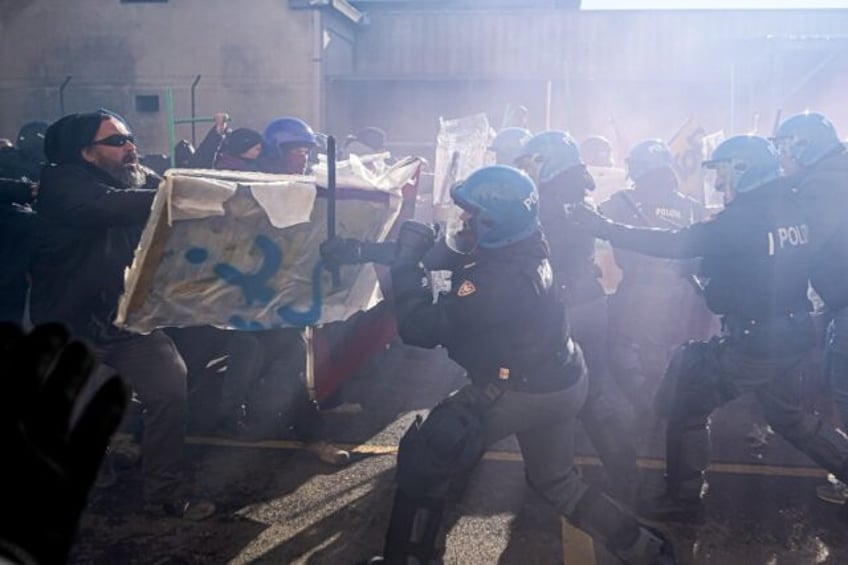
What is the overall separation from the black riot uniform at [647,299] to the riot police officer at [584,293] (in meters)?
0.82

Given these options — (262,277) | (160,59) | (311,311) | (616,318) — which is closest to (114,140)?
(262,277)

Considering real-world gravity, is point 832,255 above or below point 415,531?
above

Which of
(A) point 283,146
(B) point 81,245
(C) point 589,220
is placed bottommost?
(B) point 81,245

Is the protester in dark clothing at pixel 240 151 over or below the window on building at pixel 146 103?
below

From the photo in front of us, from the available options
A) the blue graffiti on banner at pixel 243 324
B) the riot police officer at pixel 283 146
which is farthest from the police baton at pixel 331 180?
the riot police officer at pixel 283 146

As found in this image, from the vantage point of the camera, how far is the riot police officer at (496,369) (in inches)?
125

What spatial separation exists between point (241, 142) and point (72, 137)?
6.59ft

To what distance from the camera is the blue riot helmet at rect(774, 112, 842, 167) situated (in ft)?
16.3

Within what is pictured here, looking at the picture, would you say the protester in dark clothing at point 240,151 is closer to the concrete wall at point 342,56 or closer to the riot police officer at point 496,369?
the riot police officer at point 496,369

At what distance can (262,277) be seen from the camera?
442 cm

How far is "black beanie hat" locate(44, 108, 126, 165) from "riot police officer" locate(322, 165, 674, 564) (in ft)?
5.99

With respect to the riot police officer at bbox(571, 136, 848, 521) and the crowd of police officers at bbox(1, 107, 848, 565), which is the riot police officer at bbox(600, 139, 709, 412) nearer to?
the crowd of police officers at bbox(1, 107, 848, 565)

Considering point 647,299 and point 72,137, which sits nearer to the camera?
point 72,137

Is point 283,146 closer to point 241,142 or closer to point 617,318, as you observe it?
point 241,142
